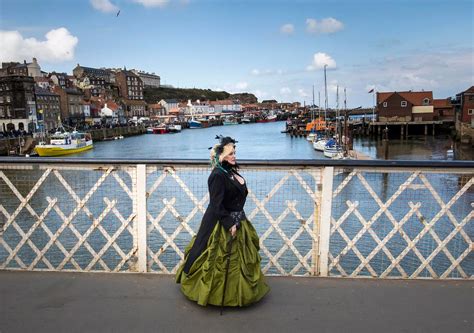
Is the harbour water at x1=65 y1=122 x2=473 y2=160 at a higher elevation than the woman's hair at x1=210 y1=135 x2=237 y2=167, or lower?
lower

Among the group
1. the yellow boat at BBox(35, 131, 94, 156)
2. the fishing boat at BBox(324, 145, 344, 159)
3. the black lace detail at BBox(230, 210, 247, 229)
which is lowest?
the fishing boat at BBox(324, 145, 344, 159)

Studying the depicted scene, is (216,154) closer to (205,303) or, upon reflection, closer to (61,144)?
(205,303)

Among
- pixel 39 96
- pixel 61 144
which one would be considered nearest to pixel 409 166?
pixel 61 144

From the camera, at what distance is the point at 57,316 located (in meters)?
3.24

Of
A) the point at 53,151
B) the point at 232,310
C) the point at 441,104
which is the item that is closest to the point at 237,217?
the point at 232,310

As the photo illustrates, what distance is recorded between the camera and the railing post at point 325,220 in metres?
3.88

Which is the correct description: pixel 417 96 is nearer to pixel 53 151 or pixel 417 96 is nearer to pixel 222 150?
pixel 53 151

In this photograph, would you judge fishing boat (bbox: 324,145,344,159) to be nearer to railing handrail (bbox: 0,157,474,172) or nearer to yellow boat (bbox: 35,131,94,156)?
yellow boat (bbox: 35,131,94,156)

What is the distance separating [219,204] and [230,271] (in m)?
0.56

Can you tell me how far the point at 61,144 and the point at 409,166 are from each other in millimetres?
49603

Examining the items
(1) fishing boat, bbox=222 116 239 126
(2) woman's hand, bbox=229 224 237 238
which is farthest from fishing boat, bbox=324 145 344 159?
(1) fishing boat, bbox=222 116 239 126

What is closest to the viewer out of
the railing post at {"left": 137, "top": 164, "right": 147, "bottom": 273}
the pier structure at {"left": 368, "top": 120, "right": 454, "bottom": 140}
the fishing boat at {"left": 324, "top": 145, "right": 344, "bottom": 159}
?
the railing post at {"left": 137, "top": 164, "right": 147, "bottom": 273}

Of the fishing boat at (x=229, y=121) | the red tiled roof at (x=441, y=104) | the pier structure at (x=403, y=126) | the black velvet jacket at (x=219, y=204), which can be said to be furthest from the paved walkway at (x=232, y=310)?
the fishing boat at (x=229, y=121)

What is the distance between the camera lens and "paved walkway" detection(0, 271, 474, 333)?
3071mm
